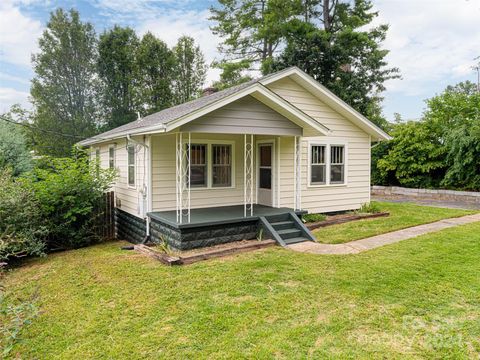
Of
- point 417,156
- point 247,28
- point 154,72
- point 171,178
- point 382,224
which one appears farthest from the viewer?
point 154,72

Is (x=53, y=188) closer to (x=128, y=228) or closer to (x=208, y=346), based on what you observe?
(x=128, y=228)

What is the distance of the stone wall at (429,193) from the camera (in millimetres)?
14766

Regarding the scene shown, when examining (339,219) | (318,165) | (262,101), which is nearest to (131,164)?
(262,101)

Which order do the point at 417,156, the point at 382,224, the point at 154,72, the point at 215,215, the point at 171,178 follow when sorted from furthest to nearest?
the point at 154,72
the point at 417,156
the point at 382,224
the point at 171,178
the point at 215,215

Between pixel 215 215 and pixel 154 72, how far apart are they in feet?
69.6

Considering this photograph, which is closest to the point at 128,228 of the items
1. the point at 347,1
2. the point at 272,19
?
the point at 272,19

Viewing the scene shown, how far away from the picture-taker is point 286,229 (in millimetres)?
8156

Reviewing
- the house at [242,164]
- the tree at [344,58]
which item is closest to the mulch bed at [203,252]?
the house at [242,164]

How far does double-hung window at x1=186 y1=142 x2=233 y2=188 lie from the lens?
8953 millimetres

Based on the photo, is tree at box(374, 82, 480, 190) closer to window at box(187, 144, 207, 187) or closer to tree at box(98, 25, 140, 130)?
window at box(187, 144, 207, 187)

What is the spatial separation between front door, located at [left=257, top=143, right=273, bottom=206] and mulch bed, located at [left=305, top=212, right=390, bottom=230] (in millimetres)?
1376

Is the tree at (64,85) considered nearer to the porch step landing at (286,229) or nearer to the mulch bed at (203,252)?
the mulch bed at (203,252)

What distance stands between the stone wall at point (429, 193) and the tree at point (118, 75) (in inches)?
723

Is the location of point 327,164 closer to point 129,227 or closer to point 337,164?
point 337,164
